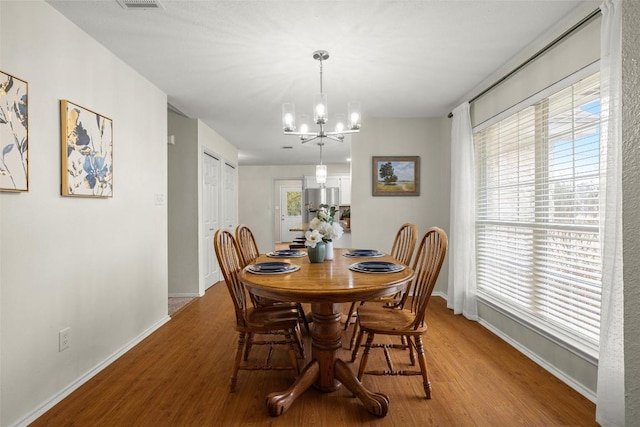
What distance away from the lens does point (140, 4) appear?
202 cm

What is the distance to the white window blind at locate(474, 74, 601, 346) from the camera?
2076mm

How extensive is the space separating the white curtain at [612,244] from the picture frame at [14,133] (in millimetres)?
3021

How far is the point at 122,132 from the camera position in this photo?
2.80 m

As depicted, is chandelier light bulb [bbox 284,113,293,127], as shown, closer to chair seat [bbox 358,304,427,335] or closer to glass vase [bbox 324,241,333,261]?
glass vase [bbox 324,241,333,261]

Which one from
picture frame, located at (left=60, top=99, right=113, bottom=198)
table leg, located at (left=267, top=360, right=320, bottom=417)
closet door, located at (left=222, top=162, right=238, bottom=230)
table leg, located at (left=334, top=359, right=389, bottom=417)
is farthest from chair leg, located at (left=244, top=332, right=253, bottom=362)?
closet door, located at (left=222, top=162, right=238, bottom=230)

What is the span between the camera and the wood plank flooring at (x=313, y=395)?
5.96 ft

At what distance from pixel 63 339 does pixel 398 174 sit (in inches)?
152

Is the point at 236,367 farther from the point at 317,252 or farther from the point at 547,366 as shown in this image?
A: the point at 547,366

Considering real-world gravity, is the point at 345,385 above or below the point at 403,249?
below

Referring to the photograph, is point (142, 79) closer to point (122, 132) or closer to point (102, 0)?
point (122, 132)

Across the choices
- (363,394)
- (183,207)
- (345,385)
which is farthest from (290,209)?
(363,394)

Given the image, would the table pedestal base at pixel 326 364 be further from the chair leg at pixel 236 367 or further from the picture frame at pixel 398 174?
the picture frame at pixel 398 174

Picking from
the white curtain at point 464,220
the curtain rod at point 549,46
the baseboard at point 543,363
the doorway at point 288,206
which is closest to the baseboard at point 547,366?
the baseboard at point 543,363

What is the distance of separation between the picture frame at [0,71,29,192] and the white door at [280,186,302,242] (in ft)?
25.1
